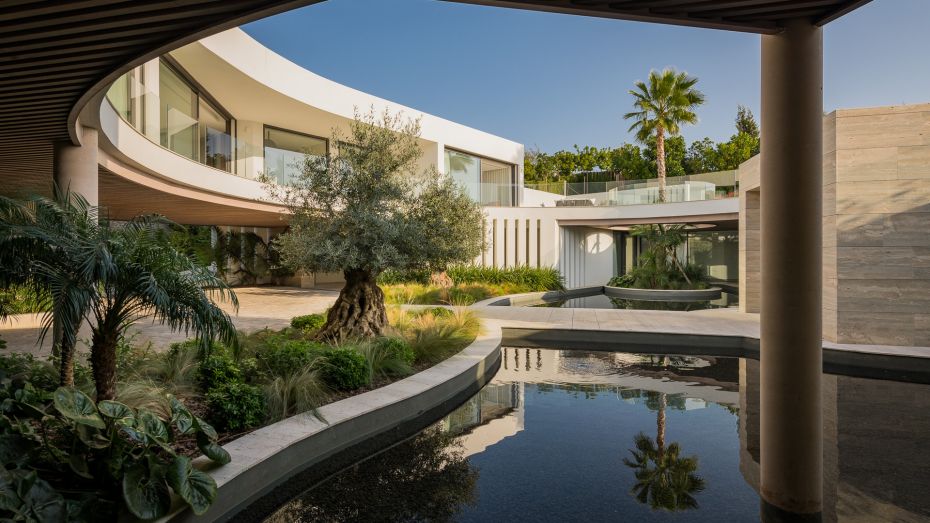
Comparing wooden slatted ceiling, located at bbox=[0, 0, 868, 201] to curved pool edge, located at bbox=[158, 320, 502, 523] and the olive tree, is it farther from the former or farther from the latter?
the olive tree

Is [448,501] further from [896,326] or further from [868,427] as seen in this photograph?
[896,326]

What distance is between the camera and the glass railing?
21.8 meters

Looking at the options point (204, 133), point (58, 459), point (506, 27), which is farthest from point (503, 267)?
point (58, 459)

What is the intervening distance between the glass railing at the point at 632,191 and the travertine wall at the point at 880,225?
1136 cm

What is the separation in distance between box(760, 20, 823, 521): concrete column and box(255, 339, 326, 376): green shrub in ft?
16.0

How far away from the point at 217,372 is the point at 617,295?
20914 millimetres

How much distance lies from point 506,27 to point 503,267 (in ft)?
58.6

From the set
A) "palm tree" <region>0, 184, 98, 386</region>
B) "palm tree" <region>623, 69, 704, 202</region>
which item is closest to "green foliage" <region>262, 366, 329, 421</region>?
"palm tree" <region>0, 184, 98, 386</region>

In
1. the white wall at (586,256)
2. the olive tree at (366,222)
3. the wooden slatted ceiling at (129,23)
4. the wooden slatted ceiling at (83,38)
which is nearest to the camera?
the wooden slatted ceiling at (129,23)

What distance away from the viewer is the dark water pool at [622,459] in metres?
4.17

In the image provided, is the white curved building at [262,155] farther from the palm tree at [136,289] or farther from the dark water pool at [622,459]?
the dark water pool at [622,459]

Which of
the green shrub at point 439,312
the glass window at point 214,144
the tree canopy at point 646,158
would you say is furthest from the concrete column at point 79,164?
the tree canopy at point 646,158

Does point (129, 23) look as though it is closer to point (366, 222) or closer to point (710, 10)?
point (710, 10)

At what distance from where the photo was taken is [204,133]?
45.0ft
